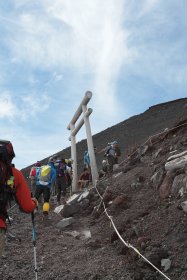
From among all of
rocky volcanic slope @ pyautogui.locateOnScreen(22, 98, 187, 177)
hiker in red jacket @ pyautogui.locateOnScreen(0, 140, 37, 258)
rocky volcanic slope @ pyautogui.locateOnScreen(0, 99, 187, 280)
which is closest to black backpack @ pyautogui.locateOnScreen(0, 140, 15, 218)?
hiker in red jacket @ pyautogui.locateOnScreen(0, 140, 37, 258)

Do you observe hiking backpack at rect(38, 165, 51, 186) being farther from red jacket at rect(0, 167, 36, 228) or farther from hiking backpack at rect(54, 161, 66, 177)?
red jacket at rect(0, 167, 36, 228)

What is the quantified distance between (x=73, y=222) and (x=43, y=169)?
1.60m

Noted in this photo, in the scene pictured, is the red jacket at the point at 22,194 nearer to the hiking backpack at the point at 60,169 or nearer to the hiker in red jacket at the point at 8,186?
the hiker in red jacket at the point at 8,186

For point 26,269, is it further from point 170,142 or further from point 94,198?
point 170,142

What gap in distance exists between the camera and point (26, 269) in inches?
253

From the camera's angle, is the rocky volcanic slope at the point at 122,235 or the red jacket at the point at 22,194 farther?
the rocky volcanic slope at the point at 122,235

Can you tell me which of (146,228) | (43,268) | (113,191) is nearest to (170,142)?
(113,191)

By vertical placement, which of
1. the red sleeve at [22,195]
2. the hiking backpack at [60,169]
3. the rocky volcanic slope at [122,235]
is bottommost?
the rocky volcanic slope at [122,235]

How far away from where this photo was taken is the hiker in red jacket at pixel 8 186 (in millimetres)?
4625

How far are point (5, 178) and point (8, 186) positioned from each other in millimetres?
91

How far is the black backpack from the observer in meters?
4.62

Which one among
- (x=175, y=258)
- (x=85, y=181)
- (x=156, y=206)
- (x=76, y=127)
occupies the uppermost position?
(x=76, y=127)

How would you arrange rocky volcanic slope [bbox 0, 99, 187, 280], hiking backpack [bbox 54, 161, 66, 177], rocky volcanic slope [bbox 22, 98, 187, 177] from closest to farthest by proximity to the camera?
rocky volcanic slope [bbox 0, 99, 187, 280] < hiking backpack [bbox 54, 161, 66, 177] < rocky volcanic slope [bbox 22, 98, 187, 177]

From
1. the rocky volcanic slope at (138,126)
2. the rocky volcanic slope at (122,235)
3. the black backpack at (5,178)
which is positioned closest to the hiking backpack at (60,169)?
the rocky volcanic slope at (122,235)
